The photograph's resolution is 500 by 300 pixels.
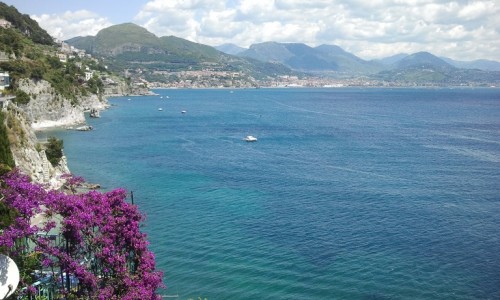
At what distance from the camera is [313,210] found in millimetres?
45188

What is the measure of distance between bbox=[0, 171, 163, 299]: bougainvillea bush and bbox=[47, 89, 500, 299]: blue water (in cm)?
1194

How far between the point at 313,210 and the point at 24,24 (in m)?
136

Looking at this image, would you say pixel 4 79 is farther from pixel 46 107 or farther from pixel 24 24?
pixel 24 24

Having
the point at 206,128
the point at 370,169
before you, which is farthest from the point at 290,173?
the point at 206,128

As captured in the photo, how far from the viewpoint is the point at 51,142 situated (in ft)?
179

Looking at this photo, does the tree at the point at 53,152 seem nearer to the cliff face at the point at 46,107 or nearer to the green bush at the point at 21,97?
the green bush at the point at 21,97

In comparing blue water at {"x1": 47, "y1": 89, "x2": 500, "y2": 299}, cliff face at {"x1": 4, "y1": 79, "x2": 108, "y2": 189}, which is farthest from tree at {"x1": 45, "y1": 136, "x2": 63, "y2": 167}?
blue water at {"x1": 47, "y1": 89, "x2": 500, "y2": 299}

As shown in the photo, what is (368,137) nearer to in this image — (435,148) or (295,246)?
(435,148)

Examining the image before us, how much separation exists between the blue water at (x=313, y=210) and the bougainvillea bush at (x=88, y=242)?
39.2 feet

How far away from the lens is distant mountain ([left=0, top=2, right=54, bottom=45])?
144 metres

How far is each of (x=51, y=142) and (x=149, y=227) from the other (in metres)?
21.7

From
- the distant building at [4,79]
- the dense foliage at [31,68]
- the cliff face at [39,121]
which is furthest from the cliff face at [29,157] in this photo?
the dense foliage at [31,68]

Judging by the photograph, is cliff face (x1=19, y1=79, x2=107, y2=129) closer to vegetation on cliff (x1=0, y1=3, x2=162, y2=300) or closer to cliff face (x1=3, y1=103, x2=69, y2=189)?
cliff face (x1=3, y1=103, x2=69, y2=189)

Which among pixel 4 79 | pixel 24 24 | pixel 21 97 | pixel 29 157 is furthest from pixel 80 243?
pixel 24 24
